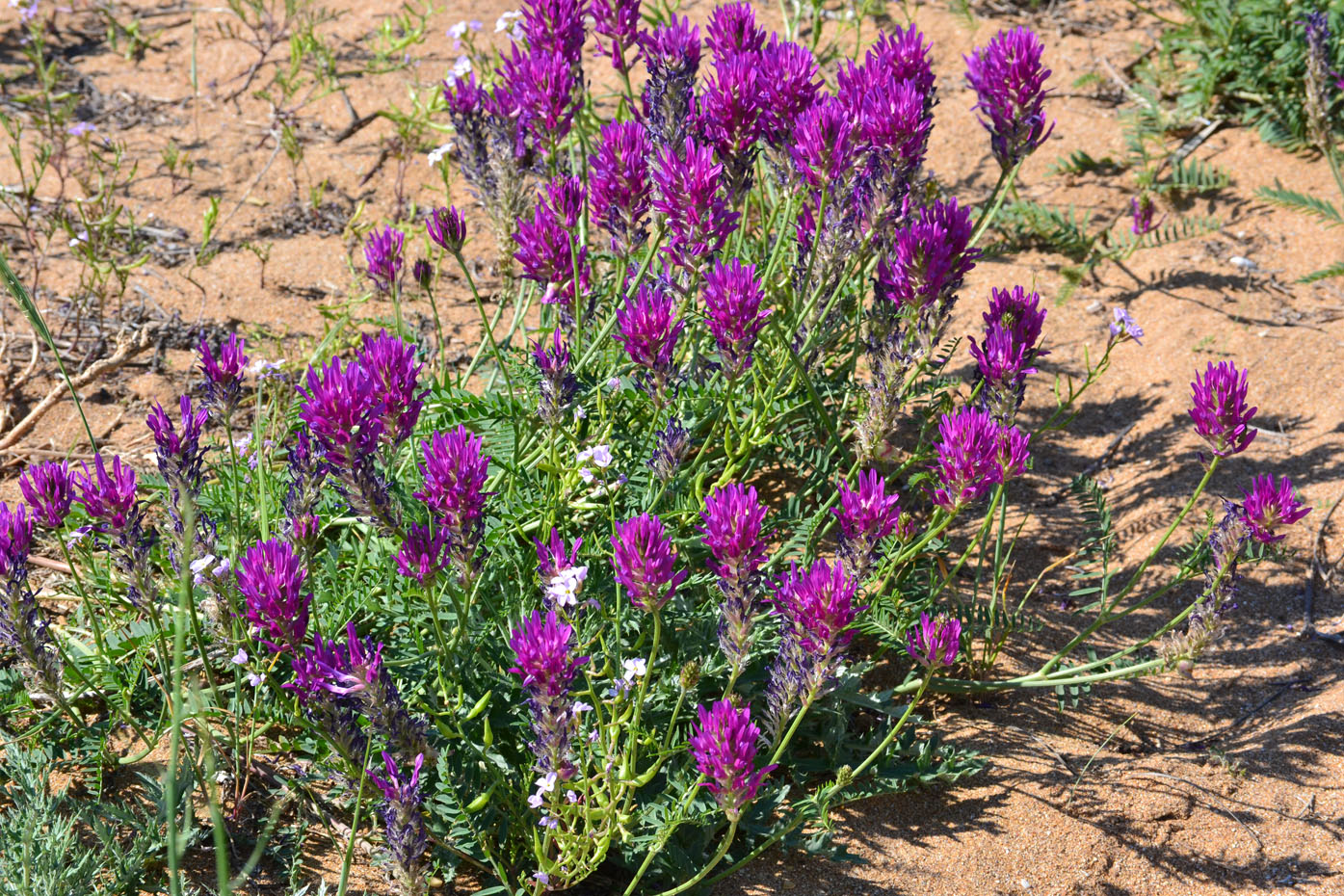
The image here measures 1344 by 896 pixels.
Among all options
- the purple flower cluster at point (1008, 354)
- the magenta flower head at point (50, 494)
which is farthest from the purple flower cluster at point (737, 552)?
the magenta flower head at point (50, 494)

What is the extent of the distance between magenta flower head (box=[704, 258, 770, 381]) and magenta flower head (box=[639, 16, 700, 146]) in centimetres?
48

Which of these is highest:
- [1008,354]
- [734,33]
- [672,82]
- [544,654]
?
[734,33]

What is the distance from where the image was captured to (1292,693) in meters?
2.86

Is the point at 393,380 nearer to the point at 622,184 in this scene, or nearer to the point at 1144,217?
the point at 622,184

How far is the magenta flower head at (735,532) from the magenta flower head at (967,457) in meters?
0.46

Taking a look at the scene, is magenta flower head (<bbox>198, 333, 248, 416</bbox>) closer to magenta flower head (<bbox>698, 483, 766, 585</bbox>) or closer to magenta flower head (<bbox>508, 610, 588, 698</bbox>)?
magenta flower head (<bbox>508, 610, 588, 698</bbox>)

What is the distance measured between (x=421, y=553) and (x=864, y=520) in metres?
0.80

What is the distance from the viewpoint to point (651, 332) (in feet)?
7.29

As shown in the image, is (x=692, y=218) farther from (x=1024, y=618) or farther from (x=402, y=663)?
(x=1024, y=618)

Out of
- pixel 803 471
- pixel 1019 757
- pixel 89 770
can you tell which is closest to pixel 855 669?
pixel 1019 757

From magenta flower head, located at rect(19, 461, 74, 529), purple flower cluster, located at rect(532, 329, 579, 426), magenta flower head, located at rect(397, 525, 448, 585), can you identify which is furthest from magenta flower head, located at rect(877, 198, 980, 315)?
magenta flower head, located at rect(19, 461, 74, 529)

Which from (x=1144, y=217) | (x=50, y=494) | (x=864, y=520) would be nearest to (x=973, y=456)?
(x=864, y=520)

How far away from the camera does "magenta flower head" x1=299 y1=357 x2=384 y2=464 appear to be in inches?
71.3

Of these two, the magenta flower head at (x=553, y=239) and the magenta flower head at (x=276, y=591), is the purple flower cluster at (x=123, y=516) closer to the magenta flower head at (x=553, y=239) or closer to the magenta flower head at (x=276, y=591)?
the magenta flower head at (x=276, y=591)
